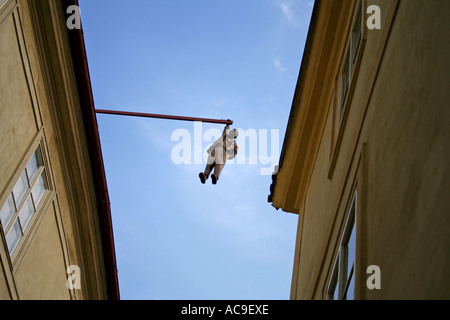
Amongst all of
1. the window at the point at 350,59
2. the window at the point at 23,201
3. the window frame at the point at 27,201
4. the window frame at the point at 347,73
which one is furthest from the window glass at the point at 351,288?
the window at the point at 23,201

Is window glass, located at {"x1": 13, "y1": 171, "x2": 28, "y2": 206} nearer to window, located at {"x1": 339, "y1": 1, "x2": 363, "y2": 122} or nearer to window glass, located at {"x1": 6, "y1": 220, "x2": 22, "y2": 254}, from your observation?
window glass, located at {"x1": 6, "y1": 220, "x2": 22, "y2": 254}

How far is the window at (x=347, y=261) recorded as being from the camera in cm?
669

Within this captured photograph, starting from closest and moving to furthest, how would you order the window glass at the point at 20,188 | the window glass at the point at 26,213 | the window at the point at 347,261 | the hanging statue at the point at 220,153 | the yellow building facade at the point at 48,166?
the window at the point at 347,261 < the yellow building facade at the point at 48,166 < the window glass at the point at 20,188 < the window glass at the point at 26,213 < the hanging statue at the point at 220,153

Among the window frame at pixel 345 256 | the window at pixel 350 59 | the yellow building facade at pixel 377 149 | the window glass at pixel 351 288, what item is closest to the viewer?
the yellow building facade at pixel 377 149

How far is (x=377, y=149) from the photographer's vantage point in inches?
246

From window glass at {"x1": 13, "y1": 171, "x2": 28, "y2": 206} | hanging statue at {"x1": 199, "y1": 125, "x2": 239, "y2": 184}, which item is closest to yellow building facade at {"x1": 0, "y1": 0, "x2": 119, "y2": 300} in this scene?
window glass at {"x1": 13, "y1": 171, "x2": 28, "y2": 206}

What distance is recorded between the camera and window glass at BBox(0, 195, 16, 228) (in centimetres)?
898

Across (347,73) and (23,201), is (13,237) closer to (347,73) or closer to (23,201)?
(23,201)

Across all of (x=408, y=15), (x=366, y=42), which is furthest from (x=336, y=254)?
(x=408, y=15)

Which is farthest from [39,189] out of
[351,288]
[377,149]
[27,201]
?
[377,149]

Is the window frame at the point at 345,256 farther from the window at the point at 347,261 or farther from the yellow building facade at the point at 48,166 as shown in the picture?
the yellow building facade at the point at 48,166

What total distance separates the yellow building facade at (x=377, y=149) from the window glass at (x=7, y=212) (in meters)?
4.58

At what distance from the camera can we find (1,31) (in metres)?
8.79
